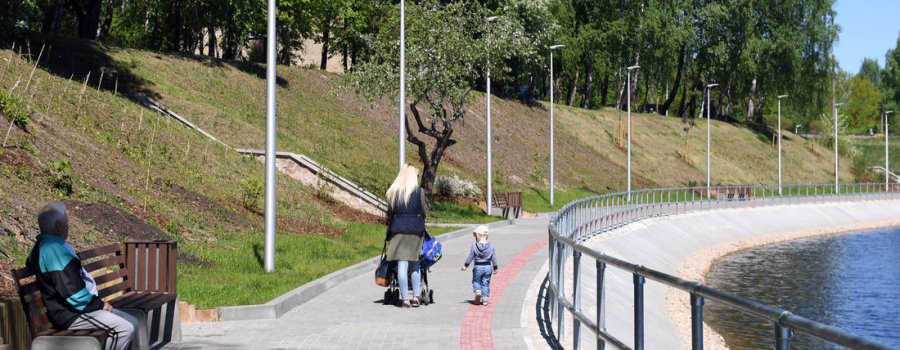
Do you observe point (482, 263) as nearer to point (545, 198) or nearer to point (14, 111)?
point (14, 111)

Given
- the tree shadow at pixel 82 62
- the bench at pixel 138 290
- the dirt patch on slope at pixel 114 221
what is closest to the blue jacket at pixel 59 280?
the bench at pixel 138 290

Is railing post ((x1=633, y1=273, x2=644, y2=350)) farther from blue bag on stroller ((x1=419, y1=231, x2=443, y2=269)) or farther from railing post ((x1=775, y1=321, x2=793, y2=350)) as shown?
blue bag on stroller ((x1=419, y1=231, x2=443, y2=269))

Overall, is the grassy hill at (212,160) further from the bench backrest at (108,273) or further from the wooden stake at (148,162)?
the bench backrest at (108,273)

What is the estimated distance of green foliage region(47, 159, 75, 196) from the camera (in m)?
19.1

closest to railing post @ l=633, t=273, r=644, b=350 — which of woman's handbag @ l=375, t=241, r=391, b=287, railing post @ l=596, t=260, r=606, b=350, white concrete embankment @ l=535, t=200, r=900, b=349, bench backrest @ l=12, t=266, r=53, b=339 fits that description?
white concrete embankment @ l=535, t=200, r=900, b=349

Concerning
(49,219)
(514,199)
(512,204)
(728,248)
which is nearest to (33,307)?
(49,219)

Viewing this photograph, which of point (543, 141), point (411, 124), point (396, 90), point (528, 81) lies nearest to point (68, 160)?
point (396, 90)

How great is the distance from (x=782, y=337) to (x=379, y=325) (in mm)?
7862

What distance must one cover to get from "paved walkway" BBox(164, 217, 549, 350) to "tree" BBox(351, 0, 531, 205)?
18097 mm

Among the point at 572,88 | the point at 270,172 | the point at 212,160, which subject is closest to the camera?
the point at 270,172

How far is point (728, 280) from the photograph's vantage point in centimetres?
3481

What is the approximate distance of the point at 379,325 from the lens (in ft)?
40.7

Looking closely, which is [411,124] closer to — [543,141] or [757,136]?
[543,141]

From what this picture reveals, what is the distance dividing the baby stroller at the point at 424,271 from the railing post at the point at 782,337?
8.94 meters
